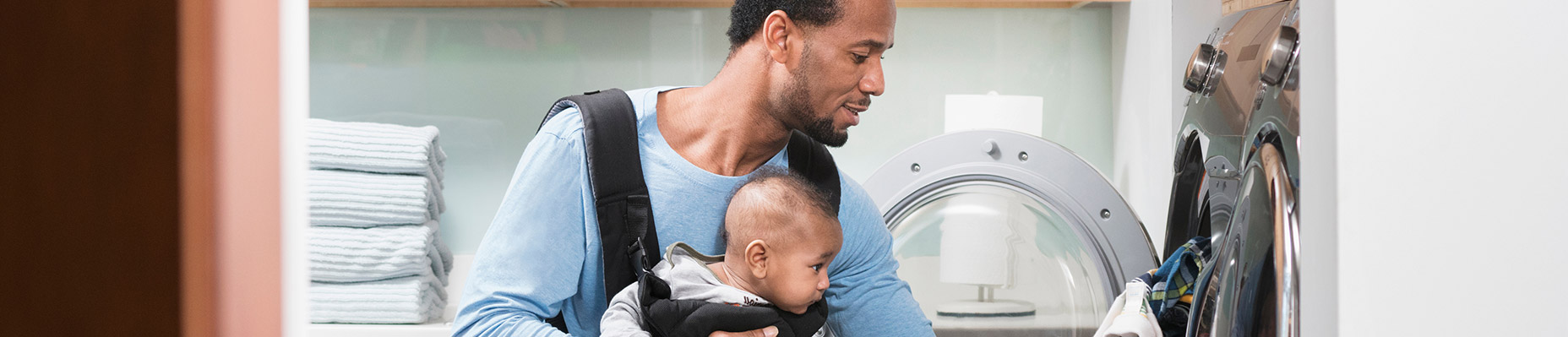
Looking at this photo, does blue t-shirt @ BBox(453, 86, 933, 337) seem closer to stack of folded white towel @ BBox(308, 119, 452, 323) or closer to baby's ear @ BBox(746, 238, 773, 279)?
baby's ear @ BBox(746, 238, 773, 279)

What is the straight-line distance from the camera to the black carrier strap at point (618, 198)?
2.54 ft

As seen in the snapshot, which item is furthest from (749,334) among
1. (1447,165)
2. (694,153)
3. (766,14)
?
(1447,165)

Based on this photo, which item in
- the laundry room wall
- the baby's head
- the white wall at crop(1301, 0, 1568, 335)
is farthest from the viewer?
the laundry room wall

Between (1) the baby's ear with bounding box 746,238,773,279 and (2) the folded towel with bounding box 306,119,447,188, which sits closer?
(1) the baby's ear with bounding box 746,238,773,279

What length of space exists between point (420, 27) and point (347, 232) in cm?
23

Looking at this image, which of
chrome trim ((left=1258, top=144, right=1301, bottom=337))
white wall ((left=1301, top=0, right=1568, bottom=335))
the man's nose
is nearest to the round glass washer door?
the man's nose

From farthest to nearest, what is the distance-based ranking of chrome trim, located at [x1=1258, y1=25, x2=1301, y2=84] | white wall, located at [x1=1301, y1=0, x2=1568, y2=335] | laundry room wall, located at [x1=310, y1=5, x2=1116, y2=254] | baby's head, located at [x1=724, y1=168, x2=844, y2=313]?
laundry room wall, located at [x1=310, y1=5, x2=1116, y2=254], baby's head, located at [x1=724, y1=168, x2=844, y2=313], chrome trim, located at [x1=1258, y1=25, x2=1301, y2=84], white wall, located at [x1=1301, y1=0, x2=1568, y2=335]

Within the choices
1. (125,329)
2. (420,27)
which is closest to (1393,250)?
(125,329)

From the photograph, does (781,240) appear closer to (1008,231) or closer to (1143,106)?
(1008,231)

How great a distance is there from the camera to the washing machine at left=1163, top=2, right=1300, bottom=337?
0.49 metres

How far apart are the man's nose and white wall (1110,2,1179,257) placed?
28 cm

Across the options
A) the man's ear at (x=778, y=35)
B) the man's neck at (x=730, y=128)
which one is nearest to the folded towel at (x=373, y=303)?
the man's neck at (x=730, y=128)

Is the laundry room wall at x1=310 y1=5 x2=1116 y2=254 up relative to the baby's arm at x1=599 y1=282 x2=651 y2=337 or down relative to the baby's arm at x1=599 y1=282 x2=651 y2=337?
up

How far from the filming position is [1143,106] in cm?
95
